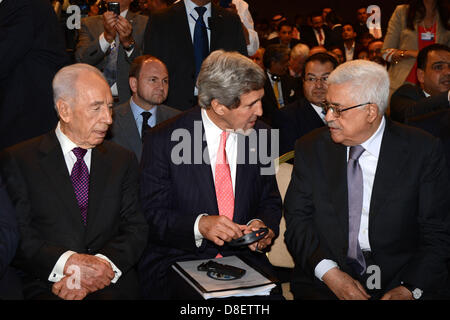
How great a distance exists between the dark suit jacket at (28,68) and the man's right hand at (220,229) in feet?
4.39

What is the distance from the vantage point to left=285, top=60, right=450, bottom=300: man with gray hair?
102 inches

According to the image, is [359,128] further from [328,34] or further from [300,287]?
[328,34]

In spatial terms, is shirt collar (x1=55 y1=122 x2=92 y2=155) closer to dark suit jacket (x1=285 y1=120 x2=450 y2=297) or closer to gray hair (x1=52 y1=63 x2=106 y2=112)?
gray hair (x1=52 y1=63 x2=106 y2=112)

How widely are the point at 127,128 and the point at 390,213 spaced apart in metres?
2.28

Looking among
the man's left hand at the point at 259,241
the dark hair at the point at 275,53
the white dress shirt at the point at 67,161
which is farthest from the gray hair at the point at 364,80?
the dark hair at the point at 275,53

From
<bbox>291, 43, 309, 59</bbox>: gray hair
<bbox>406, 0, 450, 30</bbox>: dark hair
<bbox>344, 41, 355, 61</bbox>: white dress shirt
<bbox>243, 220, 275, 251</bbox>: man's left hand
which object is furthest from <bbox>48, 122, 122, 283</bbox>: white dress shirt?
<bbox>344, 41, 355, 61</bbox>: white dress shirt

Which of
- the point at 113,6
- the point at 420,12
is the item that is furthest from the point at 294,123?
the point at 113,6

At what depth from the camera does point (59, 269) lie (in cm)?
240

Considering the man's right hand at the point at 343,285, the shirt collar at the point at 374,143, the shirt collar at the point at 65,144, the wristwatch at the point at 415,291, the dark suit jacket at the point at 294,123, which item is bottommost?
the wristwatch at the point at 415,291

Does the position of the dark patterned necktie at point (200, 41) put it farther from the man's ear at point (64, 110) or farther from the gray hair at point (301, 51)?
the gray hair at point (301, 51)

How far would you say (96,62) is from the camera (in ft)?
15.2

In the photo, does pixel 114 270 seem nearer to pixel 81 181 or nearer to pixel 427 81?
pixel 81 181

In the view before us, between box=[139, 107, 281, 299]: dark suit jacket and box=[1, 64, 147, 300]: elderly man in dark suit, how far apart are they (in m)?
0.13

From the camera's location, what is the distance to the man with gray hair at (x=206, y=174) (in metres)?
2.79
